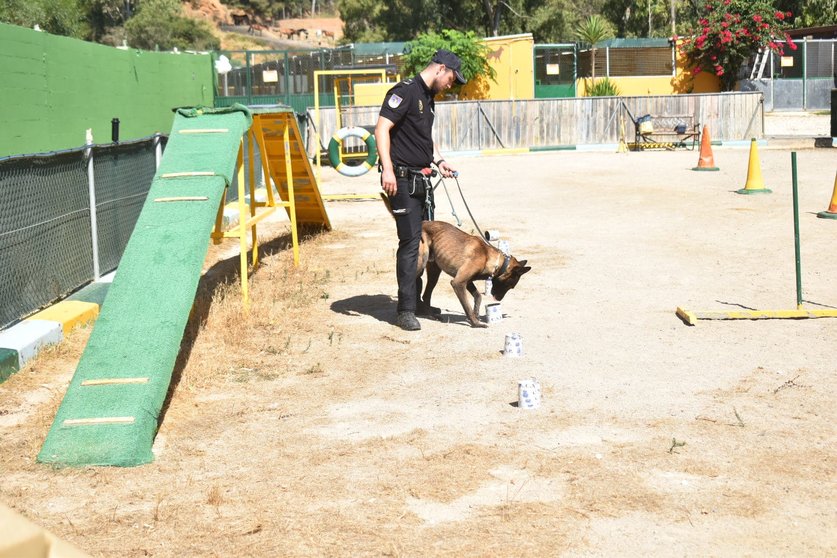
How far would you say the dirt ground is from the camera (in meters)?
4.39

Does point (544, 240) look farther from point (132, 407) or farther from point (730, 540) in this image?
A: point (730, 540)

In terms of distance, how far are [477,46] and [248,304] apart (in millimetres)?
29401

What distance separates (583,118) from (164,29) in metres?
53.6

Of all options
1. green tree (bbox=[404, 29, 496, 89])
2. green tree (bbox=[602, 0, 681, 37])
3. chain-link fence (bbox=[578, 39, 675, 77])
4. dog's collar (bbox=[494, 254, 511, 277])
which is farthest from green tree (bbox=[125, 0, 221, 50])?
dog's collar (bbox=[494, 254, 511, 277])

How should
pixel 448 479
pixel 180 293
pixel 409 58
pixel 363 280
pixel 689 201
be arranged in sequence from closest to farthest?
1. pixel 448 479
2. pixel 180 293
3. pixel 363 280
4. pixel 689 201
5. pixel 409 58

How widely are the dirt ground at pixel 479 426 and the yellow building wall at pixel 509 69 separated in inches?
1154

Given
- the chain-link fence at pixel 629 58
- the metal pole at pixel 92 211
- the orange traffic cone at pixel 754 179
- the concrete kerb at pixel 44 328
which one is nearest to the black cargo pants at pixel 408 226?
the concrete kerb at pixel 44 328

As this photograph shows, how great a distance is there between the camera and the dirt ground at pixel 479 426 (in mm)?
4395

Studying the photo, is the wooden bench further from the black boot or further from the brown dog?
the black boot

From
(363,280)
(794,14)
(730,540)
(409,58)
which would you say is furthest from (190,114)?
(794,14)

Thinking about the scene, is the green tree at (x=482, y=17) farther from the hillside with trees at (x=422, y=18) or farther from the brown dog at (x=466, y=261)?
the brown dog at (x=466, y=261)

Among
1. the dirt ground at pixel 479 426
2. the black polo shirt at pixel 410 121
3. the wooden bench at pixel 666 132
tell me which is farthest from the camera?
the wooden bench at pixel 666 132

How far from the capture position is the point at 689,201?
16.1 meters

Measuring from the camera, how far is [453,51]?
36.8m
